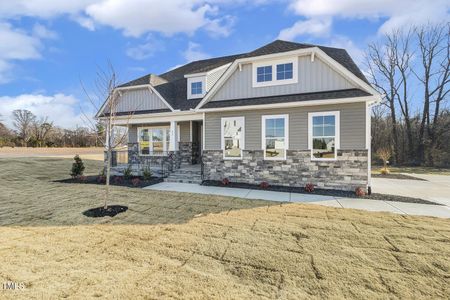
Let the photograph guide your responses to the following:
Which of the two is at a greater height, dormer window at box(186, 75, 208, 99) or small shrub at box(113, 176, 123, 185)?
dormer window at box(186, 75, 208, 99)

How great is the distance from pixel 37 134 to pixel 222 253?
2072 inches

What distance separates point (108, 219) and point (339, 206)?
7.01 meters

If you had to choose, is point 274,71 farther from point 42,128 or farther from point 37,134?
point 42,128

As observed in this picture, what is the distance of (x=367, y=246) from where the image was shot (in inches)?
173

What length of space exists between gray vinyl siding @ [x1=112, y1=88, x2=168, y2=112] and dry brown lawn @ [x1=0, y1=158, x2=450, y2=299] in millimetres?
8652

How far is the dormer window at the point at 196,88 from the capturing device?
1456 cm

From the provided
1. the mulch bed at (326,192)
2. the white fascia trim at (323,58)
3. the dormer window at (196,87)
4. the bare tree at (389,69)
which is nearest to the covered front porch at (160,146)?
the dormer window at (196,87)

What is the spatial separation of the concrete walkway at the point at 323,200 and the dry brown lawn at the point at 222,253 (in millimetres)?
890

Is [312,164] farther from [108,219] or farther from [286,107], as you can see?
[108,219]

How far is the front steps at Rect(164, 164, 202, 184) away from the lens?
1172cm

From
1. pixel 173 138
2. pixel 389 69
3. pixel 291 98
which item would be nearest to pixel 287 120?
pixel 291 98

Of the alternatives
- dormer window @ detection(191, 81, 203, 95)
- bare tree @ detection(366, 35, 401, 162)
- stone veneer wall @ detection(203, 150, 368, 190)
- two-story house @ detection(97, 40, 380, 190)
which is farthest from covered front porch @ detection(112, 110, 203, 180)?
bare tree @ detection(366, 35, 401, 162)

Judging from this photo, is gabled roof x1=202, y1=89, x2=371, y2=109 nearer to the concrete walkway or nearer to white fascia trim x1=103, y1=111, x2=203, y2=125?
white fascia trim x1=103, y1=111, x2=203, y2=125

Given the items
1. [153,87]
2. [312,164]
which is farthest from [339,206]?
[153,87]
